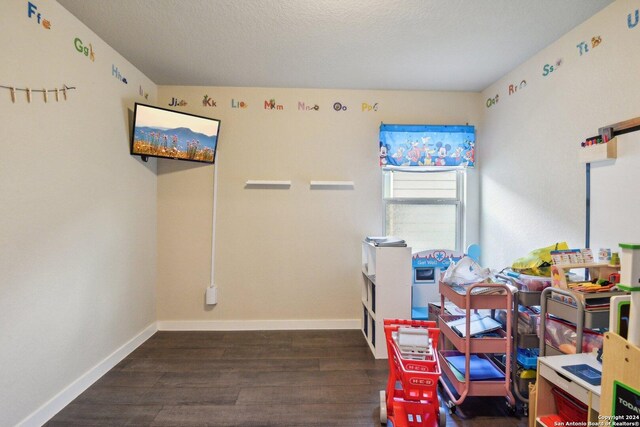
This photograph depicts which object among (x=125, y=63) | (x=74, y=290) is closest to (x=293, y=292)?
(x=74, y=290)

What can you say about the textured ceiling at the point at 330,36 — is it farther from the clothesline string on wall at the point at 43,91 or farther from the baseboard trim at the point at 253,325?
the baseboard trim at the point at 253,325

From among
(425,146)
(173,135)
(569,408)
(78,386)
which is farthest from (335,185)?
(78,386)

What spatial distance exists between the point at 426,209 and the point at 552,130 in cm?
139

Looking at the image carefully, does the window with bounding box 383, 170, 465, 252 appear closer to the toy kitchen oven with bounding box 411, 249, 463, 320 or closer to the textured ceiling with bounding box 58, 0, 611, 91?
the toy kitchen oven with bounding box 411, 249, 463, 320

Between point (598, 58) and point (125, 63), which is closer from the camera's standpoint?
point (598, 58)

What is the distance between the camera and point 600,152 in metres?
1.92

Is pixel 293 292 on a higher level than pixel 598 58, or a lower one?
lower

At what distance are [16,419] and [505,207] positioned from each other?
3.87 metres

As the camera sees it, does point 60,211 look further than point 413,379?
Yes

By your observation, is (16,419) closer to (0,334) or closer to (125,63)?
(0,334)

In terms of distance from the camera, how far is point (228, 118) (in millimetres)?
3305

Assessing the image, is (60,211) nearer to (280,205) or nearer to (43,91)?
(43,91)

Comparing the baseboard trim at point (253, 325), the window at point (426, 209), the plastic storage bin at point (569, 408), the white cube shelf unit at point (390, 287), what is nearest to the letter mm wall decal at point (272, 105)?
the window at point (426, 209)

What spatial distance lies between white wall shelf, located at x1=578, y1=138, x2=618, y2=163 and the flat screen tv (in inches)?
117
